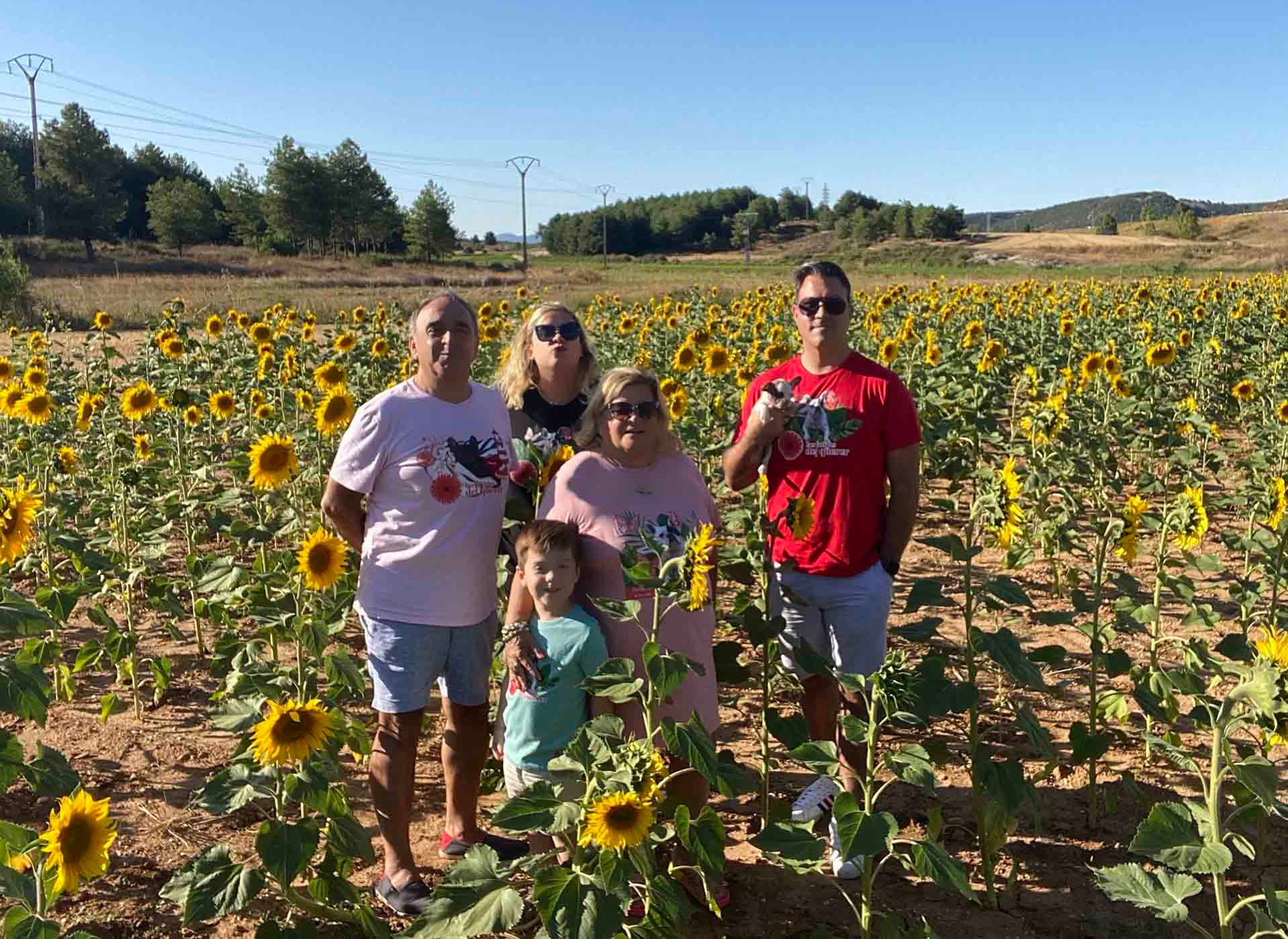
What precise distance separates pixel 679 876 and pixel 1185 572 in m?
4.58

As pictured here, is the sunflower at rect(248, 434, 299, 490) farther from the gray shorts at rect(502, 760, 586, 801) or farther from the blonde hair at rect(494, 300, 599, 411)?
the gray shorts at rect(502, 760, 586, 801)

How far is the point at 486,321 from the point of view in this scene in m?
9.09

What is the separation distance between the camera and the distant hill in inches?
4592

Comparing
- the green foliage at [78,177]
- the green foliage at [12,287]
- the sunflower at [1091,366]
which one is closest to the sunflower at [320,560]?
the sunflower at [1091,366]

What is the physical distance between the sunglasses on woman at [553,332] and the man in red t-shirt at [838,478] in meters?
0.62

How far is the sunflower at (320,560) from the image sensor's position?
295 centimetres

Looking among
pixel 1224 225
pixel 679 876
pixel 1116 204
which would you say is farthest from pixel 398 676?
pixel 1116 204

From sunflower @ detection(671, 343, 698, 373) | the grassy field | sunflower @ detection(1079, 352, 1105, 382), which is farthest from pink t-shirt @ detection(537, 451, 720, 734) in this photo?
the grassy field

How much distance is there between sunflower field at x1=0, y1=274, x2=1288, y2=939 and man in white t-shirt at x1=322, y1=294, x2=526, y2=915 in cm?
18

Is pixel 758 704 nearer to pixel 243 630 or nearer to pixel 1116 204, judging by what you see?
pixel 243 630

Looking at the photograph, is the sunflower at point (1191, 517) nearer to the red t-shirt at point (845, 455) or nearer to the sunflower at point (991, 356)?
the red t-shirt at point (845, 455)

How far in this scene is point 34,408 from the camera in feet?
16.8

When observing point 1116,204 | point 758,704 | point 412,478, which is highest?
point 1116,204

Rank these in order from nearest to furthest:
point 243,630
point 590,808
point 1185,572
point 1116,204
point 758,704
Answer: point 590,808
point 758,704
point 243,630
point 1185,572
point 1116,204
